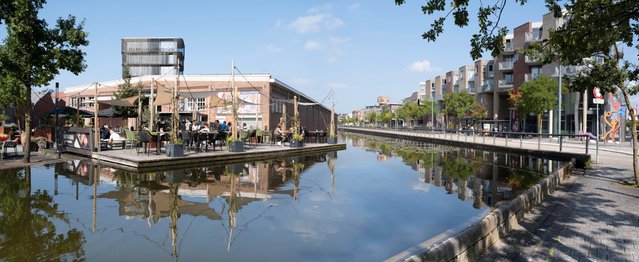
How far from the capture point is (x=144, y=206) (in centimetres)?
812

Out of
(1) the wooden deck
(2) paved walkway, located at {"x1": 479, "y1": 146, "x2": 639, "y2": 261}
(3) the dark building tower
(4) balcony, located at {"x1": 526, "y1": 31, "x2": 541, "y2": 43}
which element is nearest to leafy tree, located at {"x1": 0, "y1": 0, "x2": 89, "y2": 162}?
(1) the wooden deck

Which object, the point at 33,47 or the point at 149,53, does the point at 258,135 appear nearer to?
the point at 33,47

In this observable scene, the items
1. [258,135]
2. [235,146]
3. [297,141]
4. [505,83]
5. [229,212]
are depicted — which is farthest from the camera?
[505,83]

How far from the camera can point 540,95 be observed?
140 feet

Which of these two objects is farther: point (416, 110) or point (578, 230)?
point (416, 110)

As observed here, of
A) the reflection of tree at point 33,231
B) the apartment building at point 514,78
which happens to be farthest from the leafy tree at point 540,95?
the reflection of tree at point 33,231

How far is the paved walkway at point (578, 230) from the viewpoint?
507 cm

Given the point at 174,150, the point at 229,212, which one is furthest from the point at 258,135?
the point at 229,212

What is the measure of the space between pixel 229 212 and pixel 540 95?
4235 centimetres

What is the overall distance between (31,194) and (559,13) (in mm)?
10742

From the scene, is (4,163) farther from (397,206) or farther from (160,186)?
(397,206)

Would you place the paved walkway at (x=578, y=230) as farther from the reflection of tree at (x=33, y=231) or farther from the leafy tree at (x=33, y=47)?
the leafy tree at (x=33, y=47)

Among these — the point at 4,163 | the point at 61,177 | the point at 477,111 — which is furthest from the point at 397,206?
the point at 477,111

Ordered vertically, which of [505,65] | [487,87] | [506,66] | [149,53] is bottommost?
[487,87]
